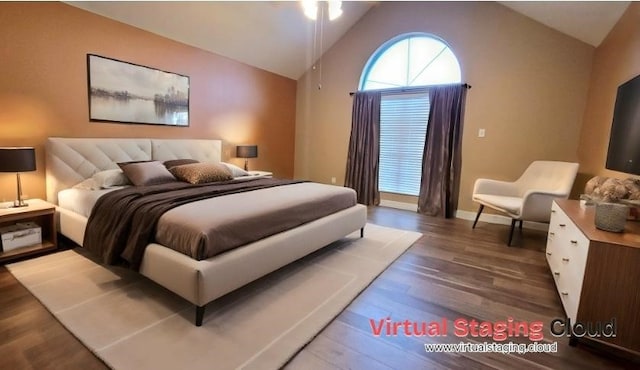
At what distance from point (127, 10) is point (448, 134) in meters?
4.28

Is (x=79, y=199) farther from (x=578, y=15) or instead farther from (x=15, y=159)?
(x=578, y=15)

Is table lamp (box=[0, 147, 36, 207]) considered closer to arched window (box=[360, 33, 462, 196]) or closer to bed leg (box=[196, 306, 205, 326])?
bed leg (box=[196, 306, 205, 326])

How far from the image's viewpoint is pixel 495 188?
158 inches

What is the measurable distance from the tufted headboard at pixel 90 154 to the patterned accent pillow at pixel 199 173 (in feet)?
1.85

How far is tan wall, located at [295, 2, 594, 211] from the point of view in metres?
3.86

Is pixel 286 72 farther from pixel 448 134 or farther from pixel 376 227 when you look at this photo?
pixel 376 227

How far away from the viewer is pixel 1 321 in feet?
5.88

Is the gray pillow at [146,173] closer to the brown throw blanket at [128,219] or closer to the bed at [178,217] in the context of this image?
the bed at [178,217]

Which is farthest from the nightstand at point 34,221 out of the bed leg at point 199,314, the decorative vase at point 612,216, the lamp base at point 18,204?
the decorative vase at point 612,216

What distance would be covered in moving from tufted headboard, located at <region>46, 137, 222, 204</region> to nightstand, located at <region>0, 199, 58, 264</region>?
0.24 metres

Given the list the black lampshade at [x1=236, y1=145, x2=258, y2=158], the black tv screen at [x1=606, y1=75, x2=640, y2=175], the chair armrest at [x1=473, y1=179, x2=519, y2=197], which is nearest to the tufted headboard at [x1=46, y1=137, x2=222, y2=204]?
the black lampshade at [x1=236, y1=145, x2=258, y2=158]

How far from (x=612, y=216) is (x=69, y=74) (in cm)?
458

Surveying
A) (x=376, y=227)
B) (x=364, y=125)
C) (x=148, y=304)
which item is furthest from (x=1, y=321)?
(x=364, y=125)

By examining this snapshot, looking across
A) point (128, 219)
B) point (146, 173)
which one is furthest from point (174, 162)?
point (128, 219)
